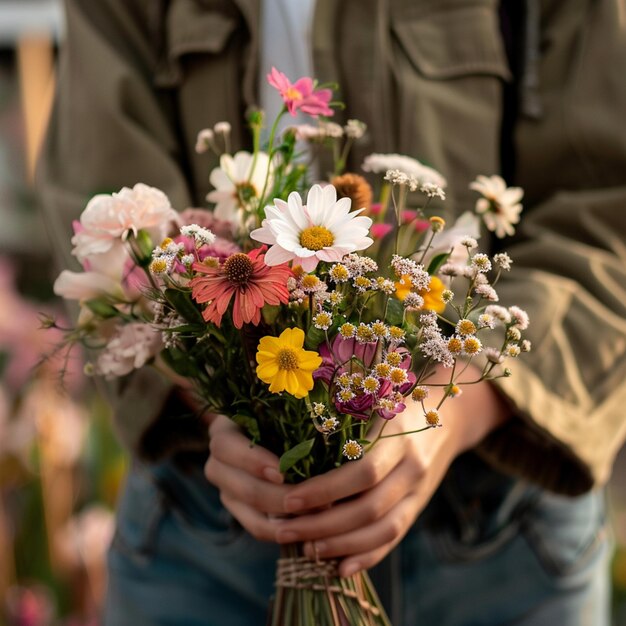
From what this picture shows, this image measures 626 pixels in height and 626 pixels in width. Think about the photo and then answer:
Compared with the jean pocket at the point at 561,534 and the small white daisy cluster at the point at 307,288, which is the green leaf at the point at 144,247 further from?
the jean pocket at the point at 561,534

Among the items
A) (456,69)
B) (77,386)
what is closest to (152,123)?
(456,69)

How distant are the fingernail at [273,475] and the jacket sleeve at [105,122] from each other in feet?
0.86

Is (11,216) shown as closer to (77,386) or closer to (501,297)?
(77,386)

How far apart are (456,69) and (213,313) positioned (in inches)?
21.5

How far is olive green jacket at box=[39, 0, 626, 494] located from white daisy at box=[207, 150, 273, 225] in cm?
22

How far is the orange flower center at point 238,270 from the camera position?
573 millimetres

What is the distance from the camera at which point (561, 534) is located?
95 cm

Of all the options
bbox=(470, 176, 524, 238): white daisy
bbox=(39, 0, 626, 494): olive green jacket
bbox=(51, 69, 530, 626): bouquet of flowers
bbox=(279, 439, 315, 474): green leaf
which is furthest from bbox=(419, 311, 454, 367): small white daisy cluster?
bbox=(39, 0, 626, 494): olive green jacket

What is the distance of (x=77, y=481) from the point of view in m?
1.88

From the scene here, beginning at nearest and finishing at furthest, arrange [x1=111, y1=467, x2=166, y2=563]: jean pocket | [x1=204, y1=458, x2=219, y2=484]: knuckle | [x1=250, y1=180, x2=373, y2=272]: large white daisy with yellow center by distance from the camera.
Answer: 1. [x1=250, y1=180, x2=373, y2=272]: large white daisy with yellow center
2. [x1=204, y1=458, x2=219, y2=484]: knuckle
3. [x1=111, y1=467, x2=166, y2=563]: jean pocket

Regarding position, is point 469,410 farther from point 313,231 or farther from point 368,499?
point 313,231

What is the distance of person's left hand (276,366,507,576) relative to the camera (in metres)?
0.69

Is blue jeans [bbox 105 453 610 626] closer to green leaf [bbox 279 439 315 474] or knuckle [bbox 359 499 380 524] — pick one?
knuckle [bbox 359 499 380 524]

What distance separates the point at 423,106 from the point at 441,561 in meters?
0.48
